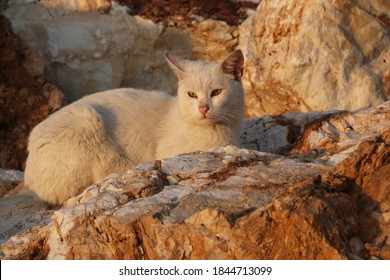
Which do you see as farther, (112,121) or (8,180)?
(8,180)

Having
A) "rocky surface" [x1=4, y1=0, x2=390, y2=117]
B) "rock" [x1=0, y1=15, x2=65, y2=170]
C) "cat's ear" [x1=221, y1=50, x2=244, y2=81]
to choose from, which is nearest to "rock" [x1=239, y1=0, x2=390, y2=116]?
"rocky surface" [x1=4, y1=0, x2=390, y2=117]

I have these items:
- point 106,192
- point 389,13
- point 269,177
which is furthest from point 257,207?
point 389,13

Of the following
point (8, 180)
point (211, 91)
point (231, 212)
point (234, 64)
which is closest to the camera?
point (231, 212)

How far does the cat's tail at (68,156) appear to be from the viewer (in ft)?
17.6

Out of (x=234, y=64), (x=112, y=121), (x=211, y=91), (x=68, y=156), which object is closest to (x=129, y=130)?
(x=112, y=121)

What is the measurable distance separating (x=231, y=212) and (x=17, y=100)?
6043mm

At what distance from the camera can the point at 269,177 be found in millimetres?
4102

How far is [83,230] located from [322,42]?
538cm

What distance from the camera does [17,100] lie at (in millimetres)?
8766

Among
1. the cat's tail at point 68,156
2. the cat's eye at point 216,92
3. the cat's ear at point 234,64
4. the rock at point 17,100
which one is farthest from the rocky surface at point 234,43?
the cat's tail at point 68,156

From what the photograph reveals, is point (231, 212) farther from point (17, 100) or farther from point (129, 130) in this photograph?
point (17, 100)

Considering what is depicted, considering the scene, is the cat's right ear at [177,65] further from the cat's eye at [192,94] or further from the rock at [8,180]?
the rock at [8,180]

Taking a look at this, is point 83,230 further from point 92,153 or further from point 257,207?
point 92,153

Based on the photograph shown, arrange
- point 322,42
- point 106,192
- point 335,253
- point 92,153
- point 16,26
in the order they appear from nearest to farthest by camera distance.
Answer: point 335,253 < point 106,192 < point 92,153 < point 322,42 < point 16,26
